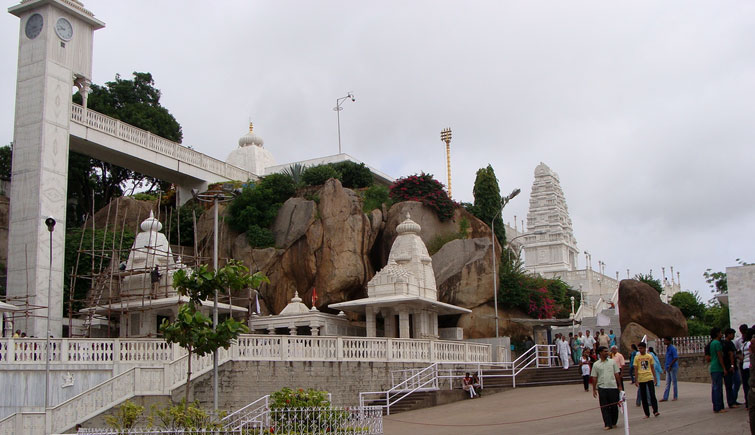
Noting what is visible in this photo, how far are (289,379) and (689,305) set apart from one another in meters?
42.8

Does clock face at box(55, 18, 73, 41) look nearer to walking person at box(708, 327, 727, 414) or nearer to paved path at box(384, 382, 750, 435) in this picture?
paved path at box(384, 382, 750, 435)

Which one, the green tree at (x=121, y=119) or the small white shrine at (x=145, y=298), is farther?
the green tree at (x=121, y=119)

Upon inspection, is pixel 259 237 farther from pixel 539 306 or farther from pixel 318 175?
pixel 539 306

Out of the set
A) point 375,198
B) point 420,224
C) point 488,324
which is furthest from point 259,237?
point 488,324

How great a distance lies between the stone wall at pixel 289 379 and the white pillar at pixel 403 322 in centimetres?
449

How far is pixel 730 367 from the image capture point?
53.8 feet

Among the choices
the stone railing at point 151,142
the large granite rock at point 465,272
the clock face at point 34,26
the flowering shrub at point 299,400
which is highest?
the clock face at point 34,26

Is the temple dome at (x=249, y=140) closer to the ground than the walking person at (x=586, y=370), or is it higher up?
higher up

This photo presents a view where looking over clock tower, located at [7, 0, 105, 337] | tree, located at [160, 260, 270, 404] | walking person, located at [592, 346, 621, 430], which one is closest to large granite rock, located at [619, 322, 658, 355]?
walking person, located at [592, 346, 621, 430]

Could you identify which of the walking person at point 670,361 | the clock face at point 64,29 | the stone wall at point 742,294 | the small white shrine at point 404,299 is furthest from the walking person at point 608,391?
the clock face at point 64,29

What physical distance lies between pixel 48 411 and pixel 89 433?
5.51 metres

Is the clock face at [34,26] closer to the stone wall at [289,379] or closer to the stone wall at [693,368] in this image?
the stone wall at [289,379]

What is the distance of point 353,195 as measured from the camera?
40438 millimetres

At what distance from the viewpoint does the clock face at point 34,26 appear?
1355 inches
